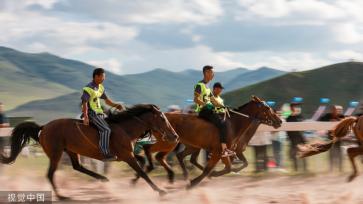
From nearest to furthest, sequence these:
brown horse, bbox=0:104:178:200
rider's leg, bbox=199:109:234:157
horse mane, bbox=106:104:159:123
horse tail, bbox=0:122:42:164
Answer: brown horse, bbox=0:104:178:200 → horse mane, bbox=106:104:159:123 → horse tail, bbox=0:122:42:164 → rider's leg, bbox=199:109:234:157

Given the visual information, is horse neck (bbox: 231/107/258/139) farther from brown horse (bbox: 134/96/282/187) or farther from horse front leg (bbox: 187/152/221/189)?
horse front leg (bbox: 187/152/221/189)

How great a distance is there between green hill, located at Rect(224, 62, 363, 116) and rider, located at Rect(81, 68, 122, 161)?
93.7 meters

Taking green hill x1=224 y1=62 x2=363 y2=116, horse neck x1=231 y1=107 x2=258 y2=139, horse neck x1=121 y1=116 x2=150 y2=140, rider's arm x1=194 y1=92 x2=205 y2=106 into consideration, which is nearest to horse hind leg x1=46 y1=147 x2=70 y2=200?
horse neck x1=121 y1=116 x2=150 y2=140

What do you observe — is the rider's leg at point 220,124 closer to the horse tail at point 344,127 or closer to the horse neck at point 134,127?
the horse neck at point 134,127

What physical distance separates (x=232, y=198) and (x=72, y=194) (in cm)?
308

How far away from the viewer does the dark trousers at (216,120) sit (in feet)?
40.7

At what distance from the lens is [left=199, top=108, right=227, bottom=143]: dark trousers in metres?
12.4

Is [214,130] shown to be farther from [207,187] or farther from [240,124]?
[207,187]

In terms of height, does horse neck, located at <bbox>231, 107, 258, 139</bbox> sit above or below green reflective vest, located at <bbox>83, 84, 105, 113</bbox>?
below

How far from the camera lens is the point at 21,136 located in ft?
38.7

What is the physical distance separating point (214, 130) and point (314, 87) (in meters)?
103

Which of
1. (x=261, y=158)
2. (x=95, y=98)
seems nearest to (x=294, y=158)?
(x=261, y=158)

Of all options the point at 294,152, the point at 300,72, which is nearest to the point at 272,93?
the point at 300,72

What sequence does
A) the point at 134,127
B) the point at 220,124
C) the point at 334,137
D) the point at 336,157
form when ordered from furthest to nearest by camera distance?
1. the point at 336,157
2. the point at 334,137
3. the point at 220,124
4. the point at 134,127
